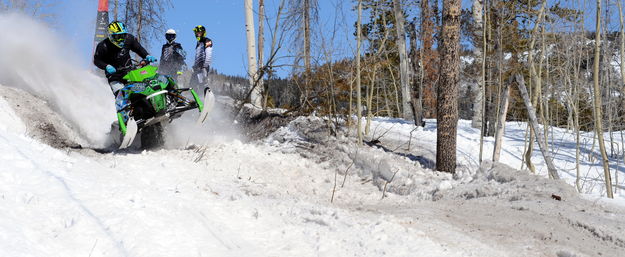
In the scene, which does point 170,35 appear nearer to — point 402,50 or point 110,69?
point 110,69

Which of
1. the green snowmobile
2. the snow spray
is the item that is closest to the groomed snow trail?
the green snowmobile

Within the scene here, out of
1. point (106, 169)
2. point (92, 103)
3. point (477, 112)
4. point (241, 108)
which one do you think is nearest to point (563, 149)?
point (477, 112)

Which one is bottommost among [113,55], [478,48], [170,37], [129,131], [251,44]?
[129,131]

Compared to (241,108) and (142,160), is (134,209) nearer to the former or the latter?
(142,160)

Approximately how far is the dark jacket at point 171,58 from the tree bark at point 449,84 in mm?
5680

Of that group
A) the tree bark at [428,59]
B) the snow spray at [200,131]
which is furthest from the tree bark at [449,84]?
the tree bark at [428,59]

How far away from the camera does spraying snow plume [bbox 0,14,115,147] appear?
10.2 m

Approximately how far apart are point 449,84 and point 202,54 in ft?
17.9

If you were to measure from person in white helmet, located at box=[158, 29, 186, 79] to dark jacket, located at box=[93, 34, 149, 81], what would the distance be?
2.16m

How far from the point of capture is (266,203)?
5.25m

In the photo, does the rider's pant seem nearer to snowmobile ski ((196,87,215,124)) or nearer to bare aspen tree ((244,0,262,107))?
snowmobile ski ((196,87,215,124))

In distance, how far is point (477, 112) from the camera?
18.3m

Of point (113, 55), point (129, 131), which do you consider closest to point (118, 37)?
point (113, 55)

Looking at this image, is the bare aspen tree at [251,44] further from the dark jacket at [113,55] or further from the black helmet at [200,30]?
the dark jacket at [113,55]
